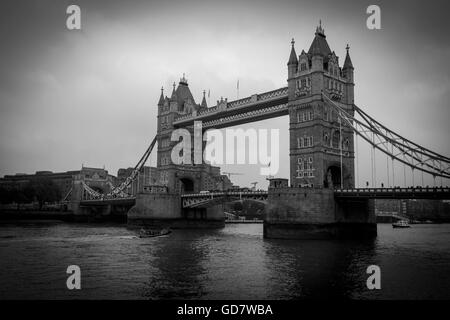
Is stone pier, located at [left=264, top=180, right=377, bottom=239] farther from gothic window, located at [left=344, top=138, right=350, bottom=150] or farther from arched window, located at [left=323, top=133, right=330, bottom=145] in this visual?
gothic window, located at [left=344, top=138, right=350, bottom=150]

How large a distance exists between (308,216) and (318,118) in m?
13.9

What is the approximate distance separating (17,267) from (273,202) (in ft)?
99.0

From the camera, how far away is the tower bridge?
48625mm

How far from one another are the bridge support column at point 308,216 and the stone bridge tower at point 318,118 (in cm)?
543

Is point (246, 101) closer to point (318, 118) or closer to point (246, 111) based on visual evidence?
point (246, 111)

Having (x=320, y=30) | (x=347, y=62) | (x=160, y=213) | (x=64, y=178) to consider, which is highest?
(x=320, y=30)

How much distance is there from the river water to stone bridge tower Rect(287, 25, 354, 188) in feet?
50.0

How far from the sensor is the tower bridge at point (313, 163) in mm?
48625

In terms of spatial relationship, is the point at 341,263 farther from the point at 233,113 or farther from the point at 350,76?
the point at 233,113

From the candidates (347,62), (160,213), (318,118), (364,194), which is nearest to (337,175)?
(318,118)

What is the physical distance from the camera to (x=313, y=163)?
55.4 metres

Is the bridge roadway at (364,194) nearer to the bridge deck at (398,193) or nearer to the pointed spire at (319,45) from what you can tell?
the bridge deck at (398,193)

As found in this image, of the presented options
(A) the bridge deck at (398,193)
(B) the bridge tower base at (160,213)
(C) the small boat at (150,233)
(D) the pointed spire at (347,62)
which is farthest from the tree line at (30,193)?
(A) the bridge deck at (398,193)
